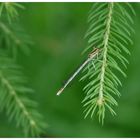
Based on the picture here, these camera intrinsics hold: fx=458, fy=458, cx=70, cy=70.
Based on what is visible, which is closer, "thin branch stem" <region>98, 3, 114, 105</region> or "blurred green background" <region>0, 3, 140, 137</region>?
"thin branch stem" <region>98, 3, 114, 105</region>

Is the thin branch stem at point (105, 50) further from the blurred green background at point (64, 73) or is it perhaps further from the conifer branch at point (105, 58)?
the blurred green background at point (64, 73)

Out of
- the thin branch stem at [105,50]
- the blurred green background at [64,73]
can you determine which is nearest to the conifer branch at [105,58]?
the thin branch stem at [105,50]

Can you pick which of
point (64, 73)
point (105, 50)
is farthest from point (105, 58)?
point (64, 73)

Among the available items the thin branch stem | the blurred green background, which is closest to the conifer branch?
the thin branch stem

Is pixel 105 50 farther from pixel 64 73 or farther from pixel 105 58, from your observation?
pixel 64 73

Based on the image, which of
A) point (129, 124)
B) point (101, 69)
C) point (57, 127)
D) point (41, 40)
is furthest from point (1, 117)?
point (101, 69)

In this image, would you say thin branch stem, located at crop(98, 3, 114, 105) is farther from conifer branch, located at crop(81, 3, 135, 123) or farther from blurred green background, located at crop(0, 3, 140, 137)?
blurred green background, located at crop(0, 3, 140, 137)

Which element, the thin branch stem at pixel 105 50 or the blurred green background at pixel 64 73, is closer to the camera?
the thin branch stem at pixel 105 50

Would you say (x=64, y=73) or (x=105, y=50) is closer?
(x=105, y=50)
